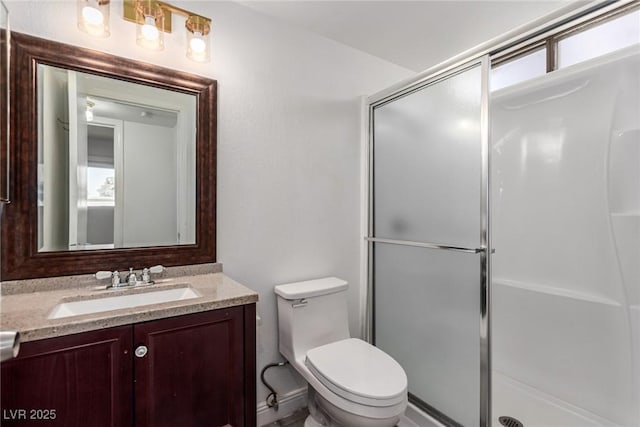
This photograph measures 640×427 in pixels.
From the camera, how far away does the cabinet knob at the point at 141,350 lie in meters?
0.98

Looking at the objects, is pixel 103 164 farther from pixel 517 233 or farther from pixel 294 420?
pixel 517 233

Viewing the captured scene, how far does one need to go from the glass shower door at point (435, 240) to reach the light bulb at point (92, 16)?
1566 mm

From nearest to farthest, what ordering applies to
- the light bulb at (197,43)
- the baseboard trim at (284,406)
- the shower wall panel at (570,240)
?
1. the light bulb at (197,43)
2. the shower wall panel at (570,240)
3. the baseboard trim at (284,406)

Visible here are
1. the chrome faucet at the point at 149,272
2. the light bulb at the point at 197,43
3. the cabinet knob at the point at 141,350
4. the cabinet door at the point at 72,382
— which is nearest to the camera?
the cabinet door at the point at 72,382

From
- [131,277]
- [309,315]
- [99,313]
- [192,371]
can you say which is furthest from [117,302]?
[309,315]

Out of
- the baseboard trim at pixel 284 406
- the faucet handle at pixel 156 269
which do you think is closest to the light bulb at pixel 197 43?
the faucet handle at pixel 156 269

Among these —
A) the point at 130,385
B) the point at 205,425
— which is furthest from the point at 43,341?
the point at 205,425

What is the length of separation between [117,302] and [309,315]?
0.93 metres

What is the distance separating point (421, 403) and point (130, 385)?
152 cm

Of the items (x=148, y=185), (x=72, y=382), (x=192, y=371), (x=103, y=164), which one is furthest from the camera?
(x=148, y=185)

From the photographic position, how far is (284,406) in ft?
5.92

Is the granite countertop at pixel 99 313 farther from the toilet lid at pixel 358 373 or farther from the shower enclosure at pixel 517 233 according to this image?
the shower enclosure at pixel 517 233

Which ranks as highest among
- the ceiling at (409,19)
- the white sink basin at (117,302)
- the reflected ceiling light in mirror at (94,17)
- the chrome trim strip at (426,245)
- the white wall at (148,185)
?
the ceiling at (409,19)

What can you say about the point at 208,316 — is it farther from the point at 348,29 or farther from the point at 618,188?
the point at 618,188
